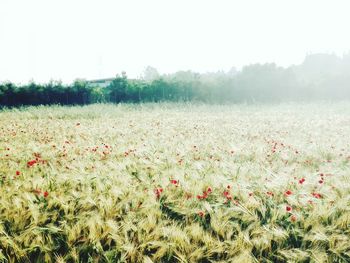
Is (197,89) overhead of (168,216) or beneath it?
overhead

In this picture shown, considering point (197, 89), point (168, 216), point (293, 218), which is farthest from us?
point (197, 89)

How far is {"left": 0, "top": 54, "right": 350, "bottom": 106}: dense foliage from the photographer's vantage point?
28.6m

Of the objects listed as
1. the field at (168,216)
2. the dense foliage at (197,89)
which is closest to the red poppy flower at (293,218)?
the field at (168,216)

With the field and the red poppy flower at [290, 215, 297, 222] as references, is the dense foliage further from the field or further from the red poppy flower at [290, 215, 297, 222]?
the red poppy flower at [290, 215, 297, 222]

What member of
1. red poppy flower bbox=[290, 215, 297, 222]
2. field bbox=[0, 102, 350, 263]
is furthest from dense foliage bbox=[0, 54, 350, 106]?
red poppy flower bbox=[290, 215, 297, 222]

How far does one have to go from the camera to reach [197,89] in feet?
109

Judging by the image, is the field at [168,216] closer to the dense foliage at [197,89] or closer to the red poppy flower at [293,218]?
the red poppy flower at [293,218]

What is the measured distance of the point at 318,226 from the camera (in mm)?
3023

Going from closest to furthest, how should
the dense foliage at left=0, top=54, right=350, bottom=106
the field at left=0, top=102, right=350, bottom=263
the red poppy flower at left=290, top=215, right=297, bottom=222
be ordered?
1. the field at left=0, top=102, right=350, bottom=263
2. the red poppy flower at left=290, top=215, right=297, bottom=222
3. the dense foliage at left=0, top=54, right=350, bottom=106

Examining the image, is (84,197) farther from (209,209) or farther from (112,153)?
(112,153)

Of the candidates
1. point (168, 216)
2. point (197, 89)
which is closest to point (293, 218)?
point (168, 216)

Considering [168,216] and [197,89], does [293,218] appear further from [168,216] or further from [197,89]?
[197,89]

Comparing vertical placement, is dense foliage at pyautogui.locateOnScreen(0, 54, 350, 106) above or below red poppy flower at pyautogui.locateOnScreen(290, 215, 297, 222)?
above

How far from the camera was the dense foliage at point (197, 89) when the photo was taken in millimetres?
28594
